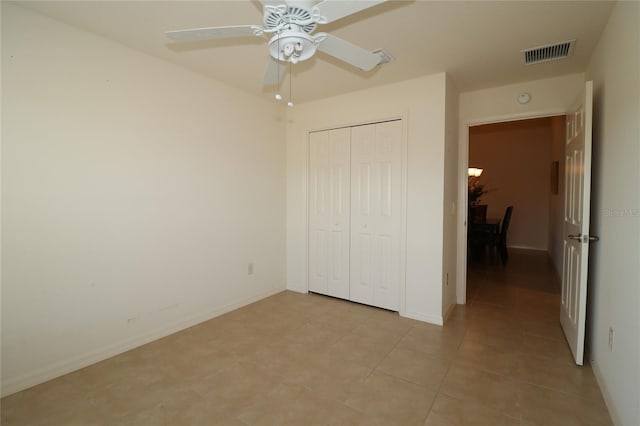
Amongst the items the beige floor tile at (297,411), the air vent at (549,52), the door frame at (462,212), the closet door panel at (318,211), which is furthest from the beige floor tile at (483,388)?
the air vent at (549,52)

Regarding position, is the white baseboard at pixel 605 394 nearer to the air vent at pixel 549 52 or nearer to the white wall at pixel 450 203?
the white wall at pixel 450 203

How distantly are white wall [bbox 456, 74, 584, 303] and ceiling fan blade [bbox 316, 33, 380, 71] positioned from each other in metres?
2.15

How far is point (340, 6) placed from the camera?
4.19 ft

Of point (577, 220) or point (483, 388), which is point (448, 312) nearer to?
point (483, 388)

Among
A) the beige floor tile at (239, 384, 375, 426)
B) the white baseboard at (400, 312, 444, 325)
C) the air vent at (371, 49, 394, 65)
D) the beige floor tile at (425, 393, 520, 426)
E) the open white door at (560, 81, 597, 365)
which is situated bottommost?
the beige floor tile at (239, 384, 375, 426)

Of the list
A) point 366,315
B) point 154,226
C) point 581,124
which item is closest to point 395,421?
point 366,315

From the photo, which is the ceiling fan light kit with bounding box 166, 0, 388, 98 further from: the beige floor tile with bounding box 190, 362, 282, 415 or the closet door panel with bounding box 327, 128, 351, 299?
the beige floor tile with bounding box 190, 362, 282, 415

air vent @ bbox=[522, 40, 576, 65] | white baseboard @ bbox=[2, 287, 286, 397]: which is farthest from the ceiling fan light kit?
white baseboard @ bbox=[2, 287, 286, 397]

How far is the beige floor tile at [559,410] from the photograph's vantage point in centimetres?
169

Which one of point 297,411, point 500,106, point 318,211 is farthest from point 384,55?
point 297,411

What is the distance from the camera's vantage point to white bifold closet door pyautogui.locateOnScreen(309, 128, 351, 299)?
359 centimetres

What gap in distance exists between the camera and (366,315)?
10.6 feet

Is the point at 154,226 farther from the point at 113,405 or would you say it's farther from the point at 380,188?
the point at 380,188

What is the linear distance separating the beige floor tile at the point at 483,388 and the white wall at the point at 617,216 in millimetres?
486
